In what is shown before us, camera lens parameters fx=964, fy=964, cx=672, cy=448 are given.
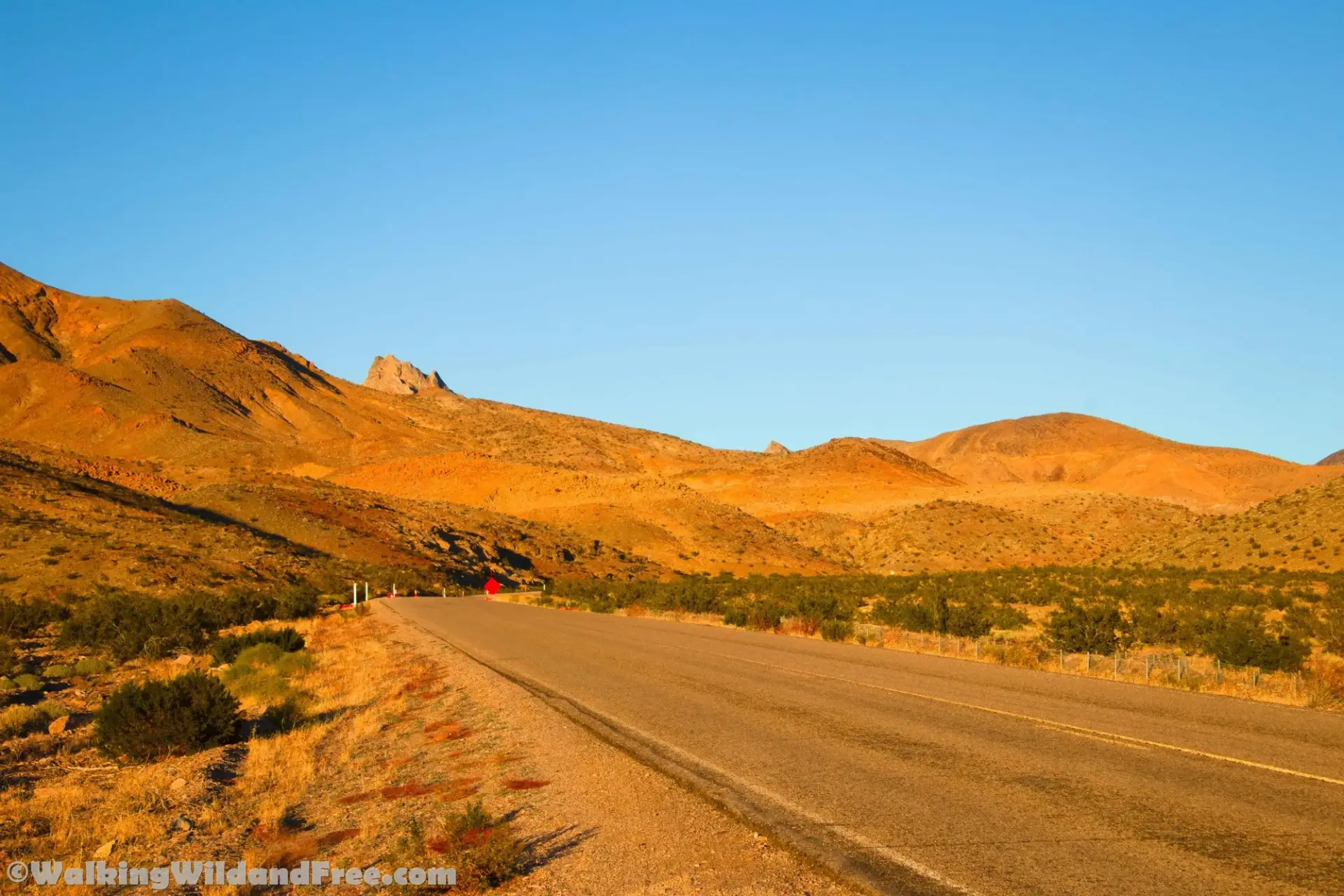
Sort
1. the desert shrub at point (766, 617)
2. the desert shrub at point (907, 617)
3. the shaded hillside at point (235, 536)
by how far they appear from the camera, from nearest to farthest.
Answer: the desert shrub at point (907, 617) < the desert shrub at point (766, 617) < the shaded hillside at point (235, 536)

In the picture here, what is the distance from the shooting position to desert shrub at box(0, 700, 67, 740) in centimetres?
1526

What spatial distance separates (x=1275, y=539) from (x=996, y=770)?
50.6 meters

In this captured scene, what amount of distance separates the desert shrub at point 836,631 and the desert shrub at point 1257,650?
28.1 feet

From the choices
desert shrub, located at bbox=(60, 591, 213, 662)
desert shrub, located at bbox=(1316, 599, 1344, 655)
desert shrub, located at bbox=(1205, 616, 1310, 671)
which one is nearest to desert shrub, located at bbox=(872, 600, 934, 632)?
desert shrub, located at bbox=(1205, 616, 1310, 671)

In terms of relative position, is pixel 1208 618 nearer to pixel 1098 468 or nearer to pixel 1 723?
pixel 1 723

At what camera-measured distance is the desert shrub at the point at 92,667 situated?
23.5 m

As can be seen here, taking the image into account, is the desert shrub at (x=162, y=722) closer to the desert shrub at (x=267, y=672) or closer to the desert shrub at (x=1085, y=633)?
the desert shrub at (x=267, y=672)

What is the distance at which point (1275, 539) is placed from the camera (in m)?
50.7

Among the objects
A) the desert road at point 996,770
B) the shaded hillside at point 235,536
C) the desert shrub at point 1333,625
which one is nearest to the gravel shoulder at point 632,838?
the desert road at point 996,770

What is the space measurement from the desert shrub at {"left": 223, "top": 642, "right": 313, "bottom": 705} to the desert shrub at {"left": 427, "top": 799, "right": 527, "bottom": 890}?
10554 mm

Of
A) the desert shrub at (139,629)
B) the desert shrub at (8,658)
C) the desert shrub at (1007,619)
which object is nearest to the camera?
the desert shrub at (8,658)

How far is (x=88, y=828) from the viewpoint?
8.98 m

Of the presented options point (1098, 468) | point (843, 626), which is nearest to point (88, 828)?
point (843, 626)

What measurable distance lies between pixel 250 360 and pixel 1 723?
143281 mm
